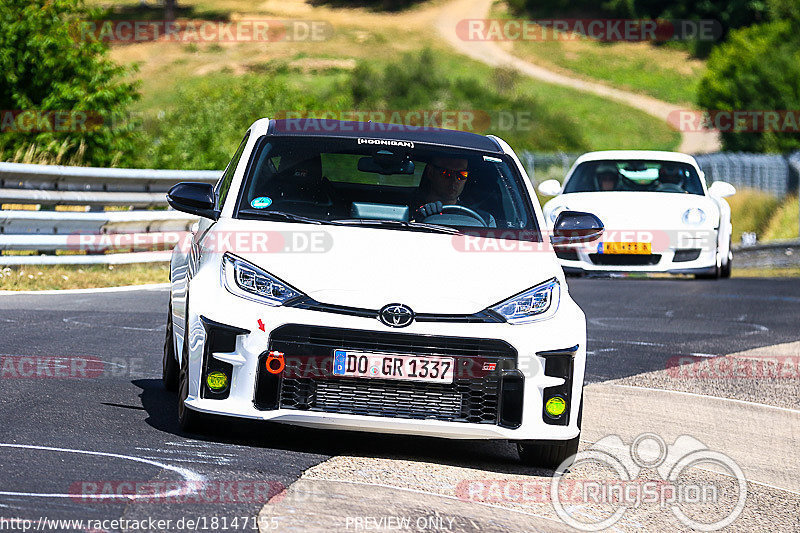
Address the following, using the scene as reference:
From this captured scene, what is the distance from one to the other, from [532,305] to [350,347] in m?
0.85

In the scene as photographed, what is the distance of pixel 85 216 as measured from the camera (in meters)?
14.0

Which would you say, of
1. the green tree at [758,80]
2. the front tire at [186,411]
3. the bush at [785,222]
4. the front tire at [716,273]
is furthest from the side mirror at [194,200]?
the green tree at [758,80]

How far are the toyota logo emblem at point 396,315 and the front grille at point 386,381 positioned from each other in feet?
0.16

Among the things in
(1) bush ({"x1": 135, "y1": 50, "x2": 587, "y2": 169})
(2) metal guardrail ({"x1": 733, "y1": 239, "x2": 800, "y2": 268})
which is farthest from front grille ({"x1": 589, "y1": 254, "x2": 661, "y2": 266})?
(1) bush ({"x1": 135, "y1": 50, "x2": 587, "y2": 169})

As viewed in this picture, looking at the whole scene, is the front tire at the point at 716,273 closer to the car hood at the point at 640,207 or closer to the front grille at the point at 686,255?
the front grille at the point at 686,255

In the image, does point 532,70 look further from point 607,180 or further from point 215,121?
point 607,180

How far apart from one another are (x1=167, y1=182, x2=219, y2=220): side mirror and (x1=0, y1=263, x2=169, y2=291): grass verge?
251 inches

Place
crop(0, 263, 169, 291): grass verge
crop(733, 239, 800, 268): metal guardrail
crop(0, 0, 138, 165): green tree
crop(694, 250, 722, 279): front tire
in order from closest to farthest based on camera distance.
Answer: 1. crop(0, 263, 169, 291): grass verge
2. crop(694, 250, 722, 279): front tire
3. crop(0, 0, 138, 165): green tree
4. crop(733, 239, 800, 268): metal guardrail

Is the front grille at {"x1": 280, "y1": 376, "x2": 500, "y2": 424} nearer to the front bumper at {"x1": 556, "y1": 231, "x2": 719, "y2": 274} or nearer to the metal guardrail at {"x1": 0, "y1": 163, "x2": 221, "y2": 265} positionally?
the metal guardrail at {"x1": 0, "y1": 163, "x2": 221, "y2": 265}

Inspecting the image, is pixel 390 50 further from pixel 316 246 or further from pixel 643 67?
pixel 316 246

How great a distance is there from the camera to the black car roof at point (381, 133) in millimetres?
7152

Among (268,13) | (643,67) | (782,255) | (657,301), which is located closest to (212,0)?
(268,13)

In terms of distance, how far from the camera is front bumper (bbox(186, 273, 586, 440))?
18.8ft

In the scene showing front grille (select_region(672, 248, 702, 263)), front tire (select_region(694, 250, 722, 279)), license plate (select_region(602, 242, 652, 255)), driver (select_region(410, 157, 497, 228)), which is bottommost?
front tire (select_region(694, 250, 722, 279))
